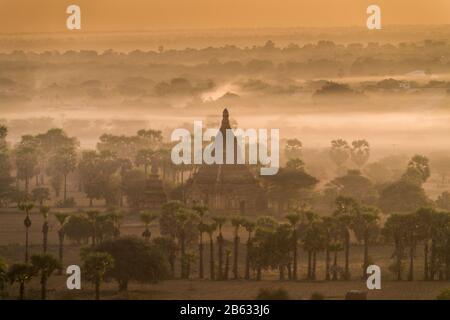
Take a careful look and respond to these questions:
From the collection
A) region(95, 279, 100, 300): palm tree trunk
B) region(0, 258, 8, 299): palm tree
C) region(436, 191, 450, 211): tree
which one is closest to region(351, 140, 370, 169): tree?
region(436, 191, 450, 211): tree

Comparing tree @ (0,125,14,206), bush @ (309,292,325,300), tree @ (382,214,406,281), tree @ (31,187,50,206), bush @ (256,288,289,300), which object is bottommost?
bush @ (309,292,325,300)

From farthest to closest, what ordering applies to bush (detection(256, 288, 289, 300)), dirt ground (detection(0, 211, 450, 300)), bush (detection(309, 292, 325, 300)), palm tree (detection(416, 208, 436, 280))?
palm tree (detection(416, 208, 436, 280))
dirt ground (detection(0, 211, 450, 300))
bush (detection(309, 292, 325, 300))
bush (detection(256, 288, 289, 300))

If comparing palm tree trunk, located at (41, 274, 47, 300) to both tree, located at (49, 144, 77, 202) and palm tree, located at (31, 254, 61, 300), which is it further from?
tree, located at (49, 144, 77, 202)

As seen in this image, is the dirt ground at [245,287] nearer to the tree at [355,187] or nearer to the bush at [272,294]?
the bush at [272,294]

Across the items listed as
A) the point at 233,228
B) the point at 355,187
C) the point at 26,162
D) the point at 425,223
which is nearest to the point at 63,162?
the point at 26,162

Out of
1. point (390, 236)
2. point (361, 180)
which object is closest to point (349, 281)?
point (390, 236)

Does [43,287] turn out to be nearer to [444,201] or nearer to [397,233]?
[397,233]
